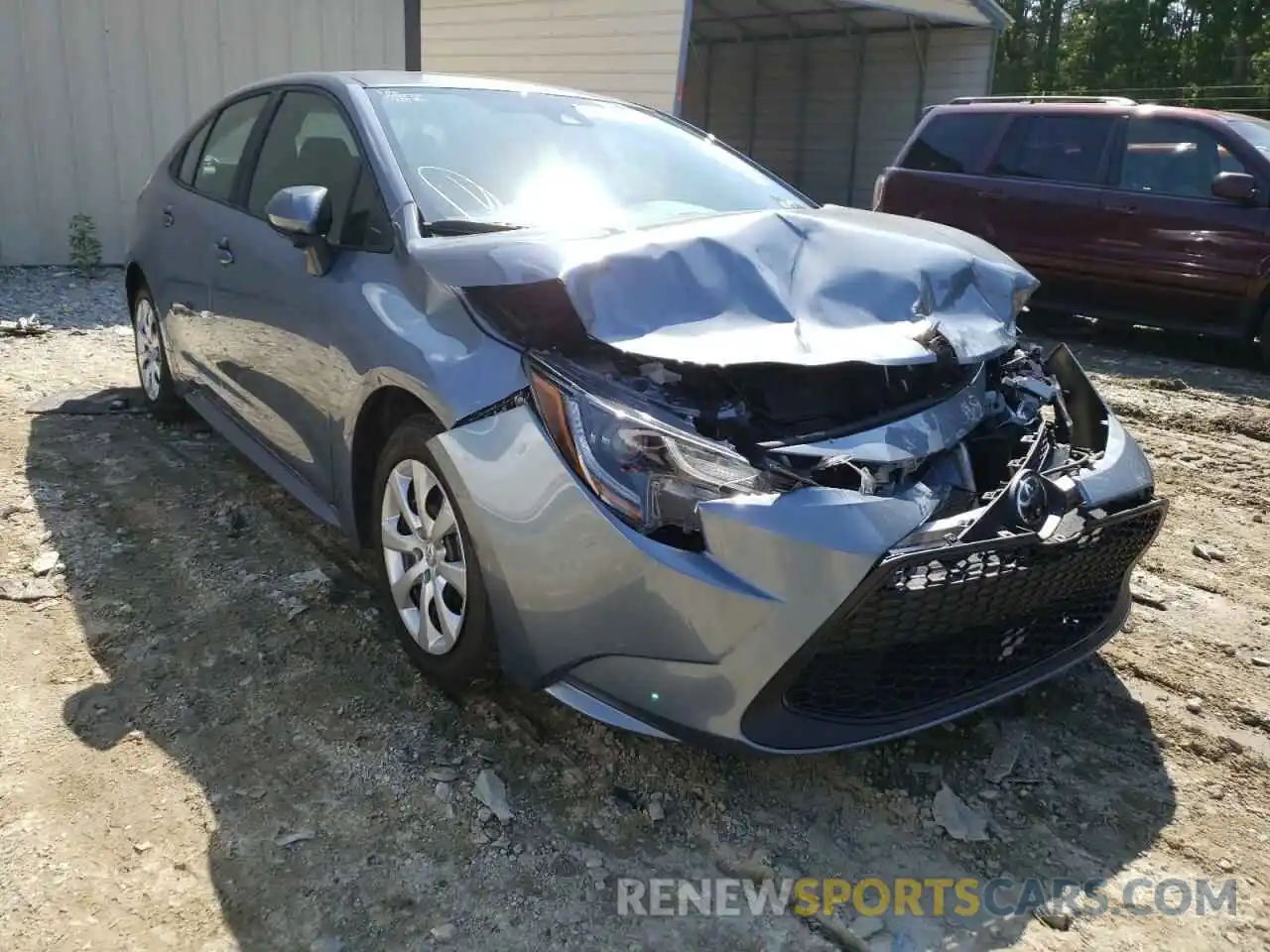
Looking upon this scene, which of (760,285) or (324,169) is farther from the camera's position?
(324,169)

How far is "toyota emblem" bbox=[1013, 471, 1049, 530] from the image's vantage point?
90.7 inches

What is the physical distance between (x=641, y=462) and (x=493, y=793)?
0.89 meters

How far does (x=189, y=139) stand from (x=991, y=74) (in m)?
13.3

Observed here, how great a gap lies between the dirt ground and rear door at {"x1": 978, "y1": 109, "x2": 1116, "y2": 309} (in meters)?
4.53

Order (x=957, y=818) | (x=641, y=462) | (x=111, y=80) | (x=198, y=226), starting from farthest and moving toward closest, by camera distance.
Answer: (x=111, y=80) → (x=198, y=226) → (x=957, y=818) → (x=641, y=462)

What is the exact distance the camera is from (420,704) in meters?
2.82

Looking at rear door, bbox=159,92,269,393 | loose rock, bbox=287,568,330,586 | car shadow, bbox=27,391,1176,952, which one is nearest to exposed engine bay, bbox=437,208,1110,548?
car shadow, bbox=27,391,1176,952

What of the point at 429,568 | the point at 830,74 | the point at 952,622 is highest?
the point at 830,74

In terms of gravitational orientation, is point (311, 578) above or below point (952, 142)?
below

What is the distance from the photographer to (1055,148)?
7891 millimetres

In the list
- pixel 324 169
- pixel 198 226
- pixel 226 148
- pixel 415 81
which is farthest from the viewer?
pixel 226 148

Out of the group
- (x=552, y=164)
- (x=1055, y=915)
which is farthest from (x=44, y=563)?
(x=1055, y=915)

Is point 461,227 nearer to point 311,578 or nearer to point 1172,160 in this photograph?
point 311,578

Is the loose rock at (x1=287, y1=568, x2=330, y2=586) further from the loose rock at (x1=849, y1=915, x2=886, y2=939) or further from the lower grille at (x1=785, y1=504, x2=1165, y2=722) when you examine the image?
the loose rock at (x1=849, y1=915, x2=886, y2=939)
